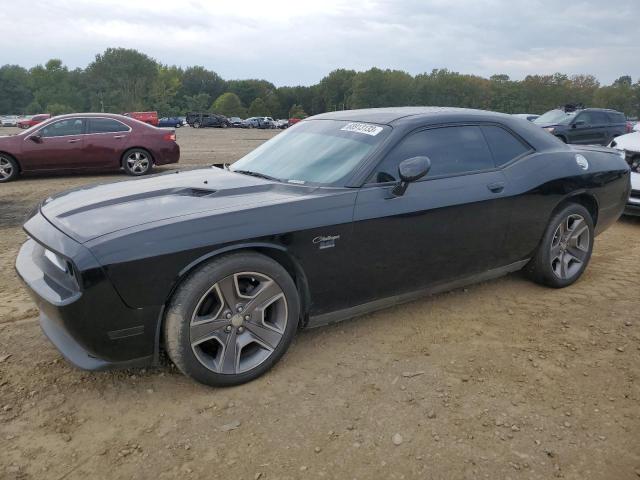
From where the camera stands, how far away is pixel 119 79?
105 meters

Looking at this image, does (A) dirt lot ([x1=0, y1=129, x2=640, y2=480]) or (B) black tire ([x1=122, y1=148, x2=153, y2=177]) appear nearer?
(A) dirt lot ([x1=0, y1=129, x2=640, y2=480])

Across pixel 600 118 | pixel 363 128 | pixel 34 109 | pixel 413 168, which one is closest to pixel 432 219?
pixel 413 168

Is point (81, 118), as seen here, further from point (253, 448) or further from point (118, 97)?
point (118, 97)

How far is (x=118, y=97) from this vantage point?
104 meters

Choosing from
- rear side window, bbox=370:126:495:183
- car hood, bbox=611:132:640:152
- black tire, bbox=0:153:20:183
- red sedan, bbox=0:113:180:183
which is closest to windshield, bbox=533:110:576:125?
car hood, bbox=611:132:640:152

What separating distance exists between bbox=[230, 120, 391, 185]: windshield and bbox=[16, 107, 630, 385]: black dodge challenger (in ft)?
0.05

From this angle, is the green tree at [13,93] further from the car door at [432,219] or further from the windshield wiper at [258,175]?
the car door at [432,219]

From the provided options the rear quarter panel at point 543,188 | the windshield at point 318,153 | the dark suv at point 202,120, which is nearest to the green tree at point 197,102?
the dark suv at point 202,120

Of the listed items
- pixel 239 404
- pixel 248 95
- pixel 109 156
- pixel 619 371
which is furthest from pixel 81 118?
pixel 248 95

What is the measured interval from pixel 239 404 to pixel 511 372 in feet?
5.21

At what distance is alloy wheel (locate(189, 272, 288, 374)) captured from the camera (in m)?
2.63

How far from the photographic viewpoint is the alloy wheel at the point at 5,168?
9.30 m

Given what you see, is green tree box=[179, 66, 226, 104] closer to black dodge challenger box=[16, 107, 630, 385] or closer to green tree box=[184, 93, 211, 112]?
green tree box=[184, 93, 211, 112]

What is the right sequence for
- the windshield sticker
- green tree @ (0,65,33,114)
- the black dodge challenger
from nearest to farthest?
the black dodge challenger → the windshield sticker → green tree @ (0,65,33,114)
